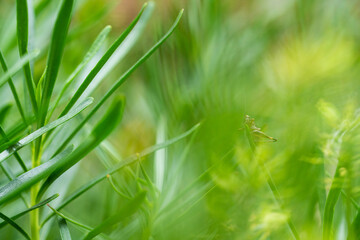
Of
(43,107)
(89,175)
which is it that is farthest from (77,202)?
(43,107)

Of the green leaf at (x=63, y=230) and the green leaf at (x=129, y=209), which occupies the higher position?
the green leaf at (x=63, y=230)

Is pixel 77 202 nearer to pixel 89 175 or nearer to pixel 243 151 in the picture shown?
pixel 89 175

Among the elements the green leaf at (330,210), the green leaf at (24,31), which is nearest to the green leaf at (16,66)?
the green leaf at (24,31)

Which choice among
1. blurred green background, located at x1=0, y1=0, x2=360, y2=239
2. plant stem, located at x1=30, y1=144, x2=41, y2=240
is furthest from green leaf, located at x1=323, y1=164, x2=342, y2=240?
plant stem, located at x1=30, y1=144, x2=41, y2=240

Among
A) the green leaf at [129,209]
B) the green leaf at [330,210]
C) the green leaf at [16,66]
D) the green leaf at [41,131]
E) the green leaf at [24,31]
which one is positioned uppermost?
the green leaf at [24,31]

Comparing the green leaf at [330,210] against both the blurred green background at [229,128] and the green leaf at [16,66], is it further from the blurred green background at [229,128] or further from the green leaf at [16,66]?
the green leaf at [16,66]

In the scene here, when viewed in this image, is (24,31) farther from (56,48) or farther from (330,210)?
(330,210)
